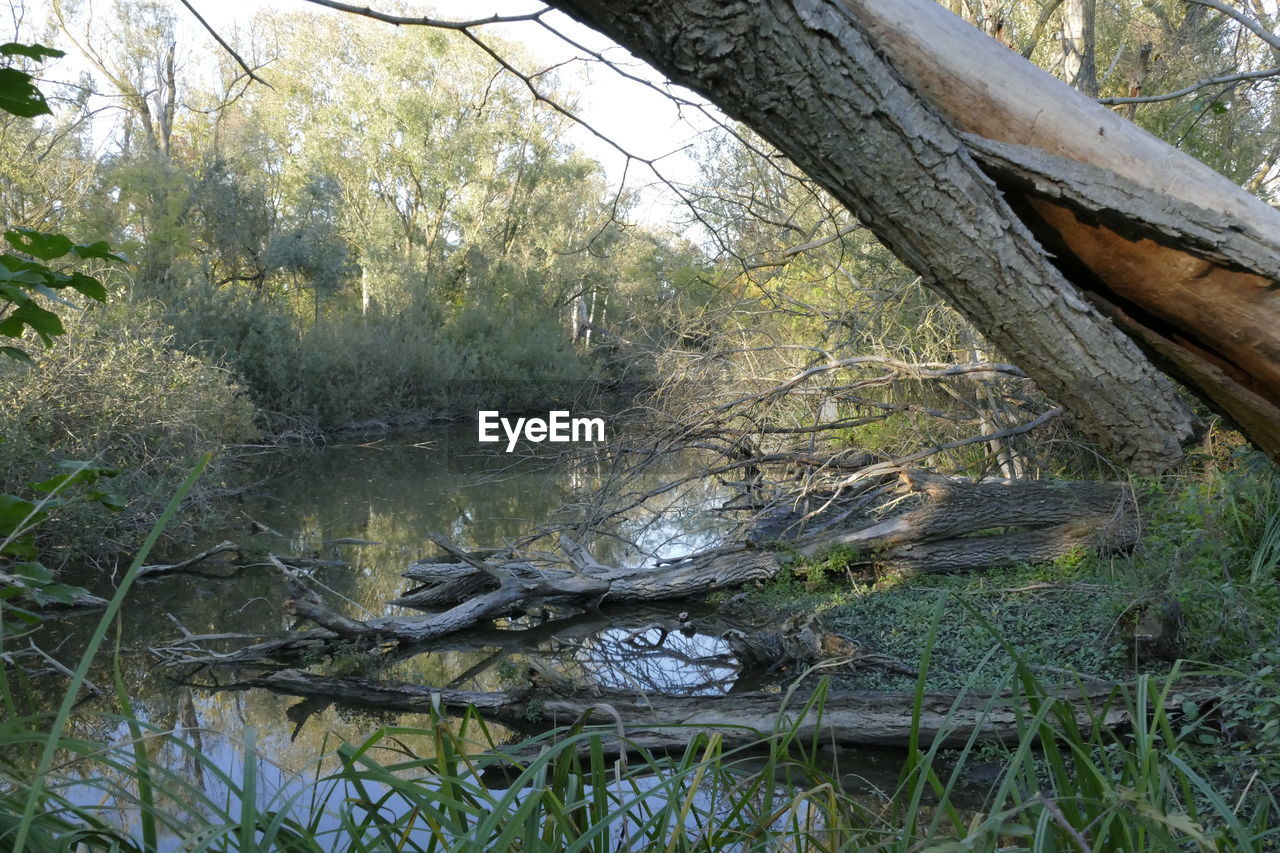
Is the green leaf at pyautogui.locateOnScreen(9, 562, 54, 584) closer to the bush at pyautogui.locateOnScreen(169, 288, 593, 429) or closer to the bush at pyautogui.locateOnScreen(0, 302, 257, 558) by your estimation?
the bush at pyautogui.locateOnScreen(0, 302, 257, 558)

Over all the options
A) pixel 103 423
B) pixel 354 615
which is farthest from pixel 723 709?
pixel 103 423

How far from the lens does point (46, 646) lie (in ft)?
17.0

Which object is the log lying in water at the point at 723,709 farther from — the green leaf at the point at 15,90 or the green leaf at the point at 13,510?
the green leaf at the point at 15,90

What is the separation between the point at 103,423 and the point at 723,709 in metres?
5.87

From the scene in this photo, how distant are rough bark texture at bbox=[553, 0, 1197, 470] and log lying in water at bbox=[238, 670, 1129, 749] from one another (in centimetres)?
213

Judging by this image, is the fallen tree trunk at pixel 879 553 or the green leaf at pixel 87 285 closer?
the green leaf at pixel 87 285

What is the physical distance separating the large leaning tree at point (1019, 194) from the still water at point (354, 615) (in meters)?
1.01

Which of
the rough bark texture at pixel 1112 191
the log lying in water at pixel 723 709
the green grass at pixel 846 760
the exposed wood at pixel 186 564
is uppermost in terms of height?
the rough bark texture at pixel 1112 191

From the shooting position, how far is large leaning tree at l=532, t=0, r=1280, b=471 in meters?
1.37

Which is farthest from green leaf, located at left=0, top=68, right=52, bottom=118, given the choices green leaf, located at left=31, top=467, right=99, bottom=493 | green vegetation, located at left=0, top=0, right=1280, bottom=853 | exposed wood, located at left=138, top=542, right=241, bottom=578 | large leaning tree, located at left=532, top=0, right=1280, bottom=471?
exposed wood, located at left=138, top=542, right=241, bottom=578

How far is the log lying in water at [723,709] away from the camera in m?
3.63

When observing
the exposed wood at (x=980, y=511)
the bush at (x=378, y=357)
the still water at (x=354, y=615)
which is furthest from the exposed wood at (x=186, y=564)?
the bush at (x=378, y=357)

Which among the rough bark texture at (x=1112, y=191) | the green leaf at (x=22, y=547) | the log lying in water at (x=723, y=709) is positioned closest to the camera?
the green leaf at (x=22, y=547)

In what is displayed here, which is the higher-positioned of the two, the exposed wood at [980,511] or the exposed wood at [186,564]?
the exposed wood at [980,511]
